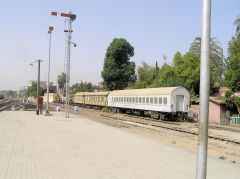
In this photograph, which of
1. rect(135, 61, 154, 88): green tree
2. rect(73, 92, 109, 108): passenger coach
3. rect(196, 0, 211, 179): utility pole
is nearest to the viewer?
rect(196, 0, 211, 179): utility pole

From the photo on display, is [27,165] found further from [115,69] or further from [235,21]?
[115,69]

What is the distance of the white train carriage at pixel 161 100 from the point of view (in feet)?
76.8

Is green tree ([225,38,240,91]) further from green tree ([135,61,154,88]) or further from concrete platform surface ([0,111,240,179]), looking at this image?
green tree ([135,61,154,88])

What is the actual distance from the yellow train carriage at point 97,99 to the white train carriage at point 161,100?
9.76m

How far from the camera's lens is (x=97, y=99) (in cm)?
4388

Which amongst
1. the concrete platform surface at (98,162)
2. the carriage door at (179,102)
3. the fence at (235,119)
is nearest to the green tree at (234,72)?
the fence at (235,119)

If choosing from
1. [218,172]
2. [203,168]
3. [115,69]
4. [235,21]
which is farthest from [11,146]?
[115,69]

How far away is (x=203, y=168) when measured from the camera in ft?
13.5

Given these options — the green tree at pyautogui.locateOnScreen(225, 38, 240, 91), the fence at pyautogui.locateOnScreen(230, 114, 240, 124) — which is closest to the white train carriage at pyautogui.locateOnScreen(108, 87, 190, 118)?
the fence at pyautogui.locateOnScreen(230, 114, 240, 124)

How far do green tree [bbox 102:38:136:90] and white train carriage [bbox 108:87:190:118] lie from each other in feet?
68.0

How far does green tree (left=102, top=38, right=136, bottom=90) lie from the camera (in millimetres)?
51656

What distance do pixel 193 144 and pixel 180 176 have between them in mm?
6990

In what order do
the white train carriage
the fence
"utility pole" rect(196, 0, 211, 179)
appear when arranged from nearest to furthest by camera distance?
"utility pole" rect(196, 0, 211, 179) → the white train carriage → the fence

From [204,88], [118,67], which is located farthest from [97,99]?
[204,88]
